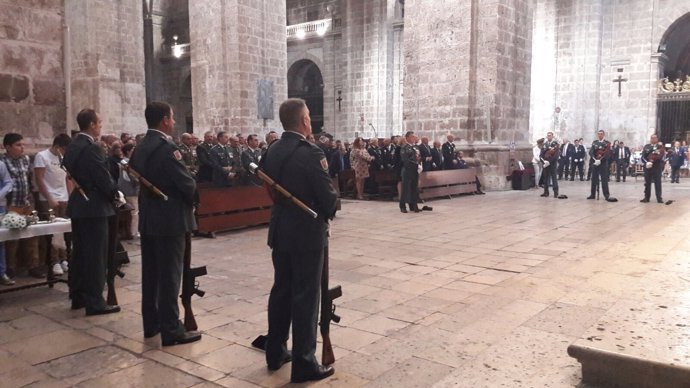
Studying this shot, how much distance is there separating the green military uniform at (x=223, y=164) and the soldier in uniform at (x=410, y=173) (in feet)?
10.8

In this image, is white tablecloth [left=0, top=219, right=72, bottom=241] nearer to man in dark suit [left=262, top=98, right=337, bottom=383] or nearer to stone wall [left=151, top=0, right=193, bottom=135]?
man in dark suit [left=262, top=98, right=337, bottom=383]

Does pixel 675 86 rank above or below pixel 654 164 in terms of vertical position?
above

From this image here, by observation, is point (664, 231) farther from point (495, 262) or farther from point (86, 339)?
point (86, 339)

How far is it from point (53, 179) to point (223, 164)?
15.5 ft

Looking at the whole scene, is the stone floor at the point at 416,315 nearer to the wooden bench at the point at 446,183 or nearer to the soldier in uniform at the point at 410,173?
the soldier in uniform at the point at 410,173

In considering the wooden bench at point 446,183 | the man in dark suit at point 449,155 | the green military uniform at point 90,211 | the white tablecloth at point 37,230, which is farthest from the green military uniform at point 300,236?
the man in dark suit at point 449,155

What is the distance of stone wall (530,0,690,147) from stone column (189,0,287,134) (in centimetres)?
1159

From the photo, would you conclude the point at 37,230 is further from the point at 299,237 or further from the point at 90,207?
the point at 299,237

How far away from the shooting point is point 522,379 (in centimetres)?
314

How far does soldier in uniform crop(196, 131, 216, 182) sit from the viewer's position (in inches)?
389

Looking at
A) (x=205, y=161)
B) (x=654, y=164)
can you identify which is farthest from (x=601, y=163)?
(x=205, y=161)

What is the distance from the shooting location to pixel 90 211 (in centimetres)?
445

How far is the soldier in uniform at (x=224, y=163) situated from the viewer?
32.1ft

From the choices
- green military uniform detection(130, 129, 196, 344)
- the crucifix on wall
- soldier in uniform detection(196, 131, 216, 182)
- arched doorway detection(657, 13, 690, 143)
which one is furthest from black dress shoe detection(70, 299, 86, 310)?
arched doorway detection(657, 13, 690, 143)
